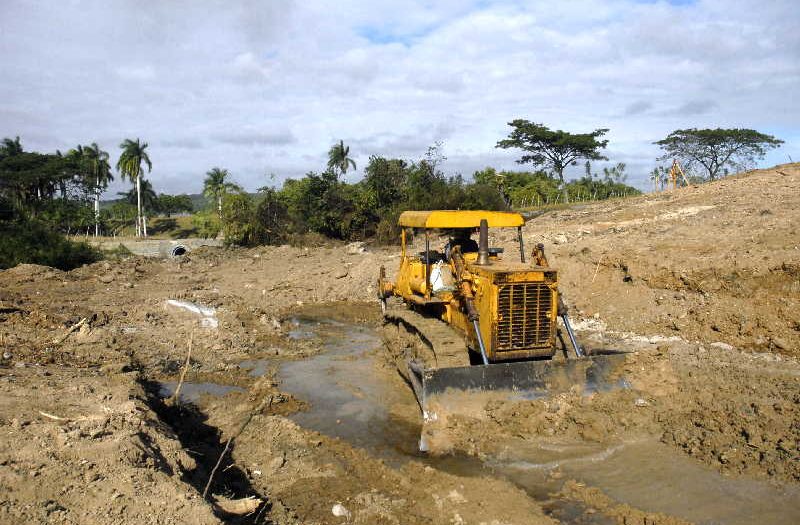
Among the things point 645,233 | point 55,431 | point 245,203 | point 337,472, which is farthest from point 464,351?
point 245,203

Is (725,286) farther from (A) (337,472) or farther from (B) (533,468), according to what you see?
(A) (337,472)

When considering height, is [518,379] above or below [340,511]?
above

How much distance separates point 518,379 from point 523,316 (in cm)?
75

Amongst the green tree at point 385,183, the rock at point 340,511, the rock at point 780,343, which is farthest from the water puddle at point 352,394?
the green tree at point 385,183

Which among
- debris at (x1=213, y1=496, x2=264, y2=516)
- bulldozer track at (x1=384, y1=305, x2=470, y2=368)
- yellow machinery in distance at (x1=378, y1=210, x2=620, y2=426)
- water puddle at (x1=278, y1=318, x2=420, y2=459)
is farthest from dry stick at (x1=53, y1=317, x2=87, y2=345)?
debris at (x1=213, y1=496, x2=264, y2=516)

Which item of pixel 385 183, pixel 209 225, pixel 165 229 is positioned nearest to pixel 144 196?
pixel 165 229

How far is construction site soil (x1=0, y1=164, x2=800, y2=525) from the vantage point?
506 cm

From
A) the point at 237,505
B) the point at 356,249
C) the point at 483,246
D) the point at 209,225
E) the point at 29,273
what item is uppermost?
the point at 209,225

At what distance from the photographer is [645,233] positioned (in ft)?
49.5

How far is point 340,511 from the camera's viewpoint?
5.20 meters

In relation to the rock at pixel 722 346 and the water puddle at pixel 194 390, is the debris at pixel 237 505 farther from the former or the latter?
the rock at pixel 722 346

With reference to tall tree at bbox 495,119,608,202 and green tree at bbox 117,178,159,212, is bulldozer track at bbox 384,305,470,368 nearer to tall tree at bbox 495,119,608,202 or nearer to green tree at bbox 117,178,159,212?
tall tree at bbox 495,119,608,202

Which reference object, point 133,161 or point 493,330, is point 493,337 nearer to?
point 493,330

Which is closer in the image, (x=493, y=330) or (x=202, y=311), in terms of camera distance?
(x=493, y=330)
